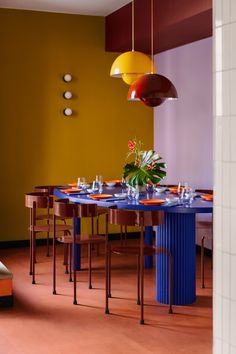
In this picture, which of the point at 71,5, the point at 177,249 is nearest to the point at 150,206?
the point at 177,249

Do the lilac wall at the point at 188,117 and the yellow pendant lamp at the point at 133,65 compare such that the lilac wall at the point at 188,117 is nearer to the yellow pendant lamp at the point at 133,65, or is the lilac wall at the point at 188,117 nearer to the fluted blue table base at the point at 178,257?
the yellow pendant lamp at the point at 133,65

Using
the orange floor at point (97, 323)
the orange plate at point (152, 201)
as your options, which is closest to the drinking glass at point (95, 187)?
the orange floor at point (97, 323)

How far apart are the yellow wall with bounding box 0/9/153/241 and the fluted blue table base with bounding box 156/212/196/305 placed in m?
3.10

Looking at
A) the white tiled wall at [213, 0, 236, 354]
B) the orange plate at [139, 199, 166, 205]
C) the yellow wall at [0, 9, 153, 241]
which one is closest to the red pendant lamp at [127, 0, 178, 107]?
the orange plate at [139, 199, 166, 205]

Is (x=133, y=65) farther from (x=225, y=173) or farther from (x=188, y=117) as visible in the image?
(x=225, y=173)

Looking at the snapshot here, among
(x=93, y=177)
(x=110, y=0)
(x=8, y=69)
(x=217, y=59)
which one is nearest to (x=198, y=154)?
(x=93, y=177)

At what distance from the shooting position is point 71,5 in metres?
7.16

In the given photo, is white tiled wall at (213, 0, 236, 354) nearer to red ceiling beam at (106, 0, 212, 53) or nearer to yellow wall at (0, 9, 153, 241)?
red ceiling beam at (106, 0, 212, 53)

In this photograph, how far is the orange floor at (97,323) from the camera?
382cm

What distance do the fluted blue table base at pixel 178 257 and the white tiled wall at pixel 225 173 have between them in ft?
9.36

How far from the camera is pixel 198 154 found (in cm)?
709

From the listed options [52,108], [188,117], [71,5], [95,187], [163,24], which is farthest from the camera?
[52,108]

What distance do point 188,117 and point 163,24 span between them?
1.40 metres

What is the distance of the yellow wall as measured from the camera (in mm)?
7402
